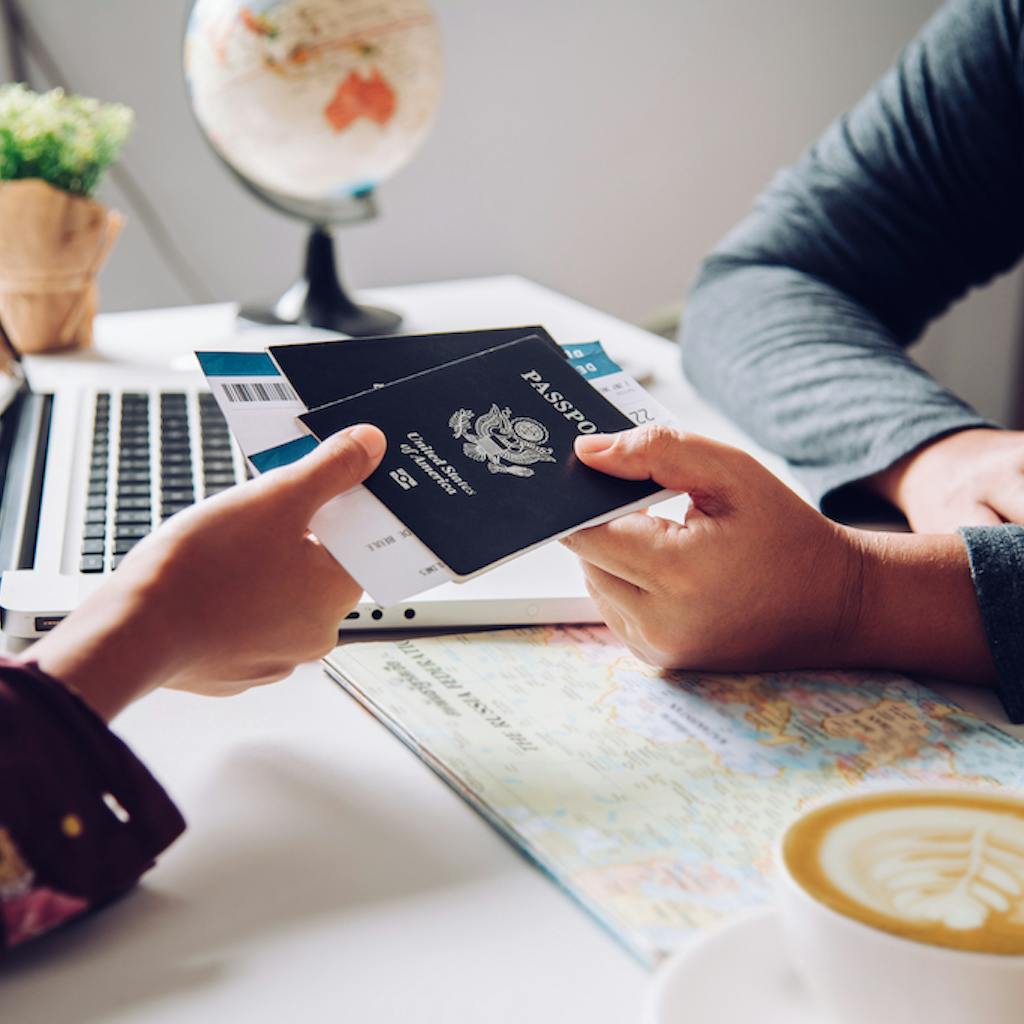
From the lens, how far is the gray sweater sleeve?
998 millimetres

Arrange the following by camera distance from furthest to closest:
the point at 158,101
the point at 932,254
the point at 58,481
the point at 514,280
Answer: the point at 158,101 → the point at 514,280 → the point at 932,254 → the point at 58,481

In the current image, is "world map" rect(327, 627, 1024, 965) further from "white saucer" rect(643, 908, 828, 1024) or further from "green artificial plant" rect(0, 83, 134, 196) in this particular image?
"green artificial plant" rect(0, 83, 134, 196)

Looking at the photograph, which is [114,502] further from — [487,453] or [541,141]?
[541,141]

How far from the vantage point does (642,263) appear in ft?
7.52

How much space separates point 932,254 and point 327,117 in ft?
1.89

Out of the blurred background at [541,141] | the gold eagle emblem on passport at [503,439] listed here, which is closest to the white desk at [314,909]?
the gold eagle emblem on passport at [503,439]

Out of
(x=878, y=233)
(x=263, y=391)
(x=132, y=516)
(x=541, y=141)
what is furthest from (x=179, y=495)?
(x=541, y=141)

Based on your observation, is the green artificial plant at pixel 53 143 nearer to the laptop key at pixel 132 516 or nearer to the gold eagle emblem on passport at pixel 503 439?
the laptop key at pixel 132 516

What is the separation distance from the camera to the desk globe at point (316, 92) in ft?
3.82

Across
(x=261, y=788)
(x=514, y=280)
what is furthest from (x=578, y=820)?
(x=514, y=280)

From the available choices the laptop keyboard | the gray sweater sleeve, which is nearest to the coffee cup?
the laptop keyboard

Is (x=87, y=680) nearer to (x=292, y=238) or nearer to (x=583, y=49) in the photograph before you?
(x=292, y=238)

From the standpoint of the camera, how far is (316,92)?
117 cm

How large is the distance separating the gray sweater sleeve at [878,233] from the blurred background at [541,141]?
3.12ft
